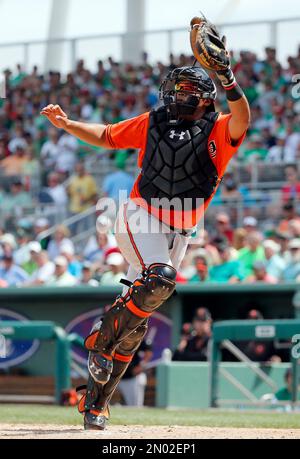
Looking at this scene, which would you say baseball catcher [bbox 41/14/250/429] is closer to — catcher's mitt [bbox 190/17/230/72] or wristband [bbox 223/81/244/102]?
wristband [bbox 223/81/244/102]

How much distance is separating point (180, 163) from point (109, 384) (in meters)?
1.45

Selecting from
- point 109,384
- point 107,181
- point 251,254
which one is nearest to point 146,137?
point 109,384

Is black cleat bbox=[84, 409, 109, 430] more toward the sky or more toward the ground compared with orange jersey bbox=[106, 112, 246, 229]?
more toward the ground

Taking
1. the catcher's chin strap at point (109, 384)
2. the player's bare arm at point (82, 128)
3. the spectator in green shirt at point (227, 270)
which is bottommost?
the catcher's chin strap at point (109, 384)

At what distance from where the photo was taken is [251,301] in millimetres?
12633

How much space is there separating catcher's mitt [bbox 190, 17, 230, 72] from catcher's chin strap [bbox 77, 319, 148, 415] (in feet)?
5.41

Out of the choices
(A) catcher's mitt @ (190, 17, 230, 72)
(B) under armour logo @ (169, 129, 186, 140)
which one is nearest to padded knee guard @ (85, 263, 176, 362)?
(B) under armour logo @ (169, 129, 186, 140)

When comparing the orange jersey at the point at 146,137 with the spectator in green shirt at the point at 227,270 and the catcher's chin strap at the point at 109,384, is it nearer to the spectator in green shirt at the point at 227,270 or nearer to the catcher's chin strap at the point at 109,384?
the catcher's chin strap at the point at 109,384

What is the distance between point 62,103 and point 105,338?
14.0m

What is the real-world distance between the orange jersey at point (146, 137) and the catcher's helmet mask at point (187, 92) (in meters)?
0.17

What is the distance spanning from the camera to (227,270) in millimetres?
12586

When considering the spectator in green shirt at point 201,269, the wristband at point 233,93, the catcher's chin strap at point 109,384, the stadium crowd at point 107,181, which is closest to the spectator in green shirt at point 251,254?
the stadium crowd at point 107,181

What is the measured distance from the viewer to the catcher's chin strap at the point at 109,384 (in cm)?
640

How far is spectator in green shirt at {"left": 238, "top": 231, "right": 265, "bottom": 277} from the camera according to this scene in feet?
41.6
